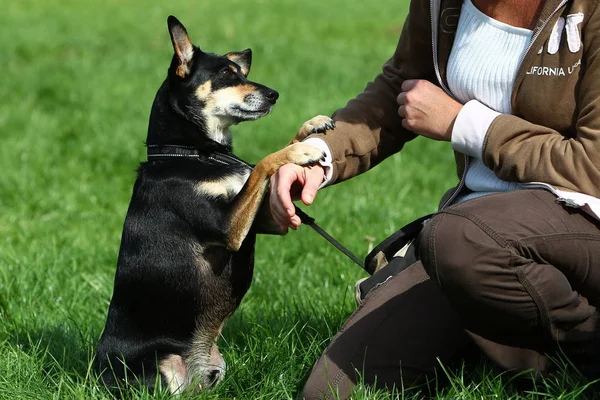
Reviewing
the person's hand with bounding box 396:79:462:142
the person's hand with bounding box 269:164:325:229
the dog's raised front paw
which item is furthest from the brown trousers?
the dog's raised front paw

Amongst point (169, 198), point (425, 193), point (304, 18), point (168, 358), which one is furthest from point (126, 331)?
point (304, 18)

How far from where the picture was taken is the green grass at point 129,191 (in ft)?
10.0

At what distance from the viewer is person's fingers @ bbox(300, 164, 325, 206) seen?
273cm

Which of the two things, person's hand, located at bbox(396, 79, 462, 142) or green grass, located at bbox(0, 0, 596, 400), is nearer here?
person's hand, located at bbox(396, 79, 462, 142)

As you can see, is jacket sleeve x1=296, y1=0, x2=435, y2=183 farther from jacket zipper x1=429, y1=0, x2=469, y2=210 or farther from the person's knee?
the person's knee

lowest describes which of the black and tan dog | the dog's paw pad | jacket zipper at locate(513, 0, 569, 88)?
the black and tan dog

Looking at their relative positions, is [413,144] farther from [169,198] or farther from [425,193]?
A: [169,198]

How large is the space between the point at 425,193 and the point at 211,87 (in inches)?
110

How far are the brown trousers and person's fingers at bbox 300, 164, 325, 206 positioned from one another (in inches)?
15.3

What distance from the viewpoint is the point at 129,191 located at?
6.22 m

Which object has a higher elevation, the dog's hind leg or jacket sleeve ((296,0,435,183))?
jacket sleeve ((296,0,435,183))

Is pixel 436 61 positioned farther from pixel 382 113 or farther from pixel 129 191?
pixel 129 191

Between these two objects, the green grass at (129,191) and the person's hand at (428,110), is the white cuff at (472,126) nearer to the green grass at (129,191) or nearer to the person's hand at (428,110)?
the person's hand at (428,110)

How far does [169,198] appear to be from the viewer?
3055 mm
